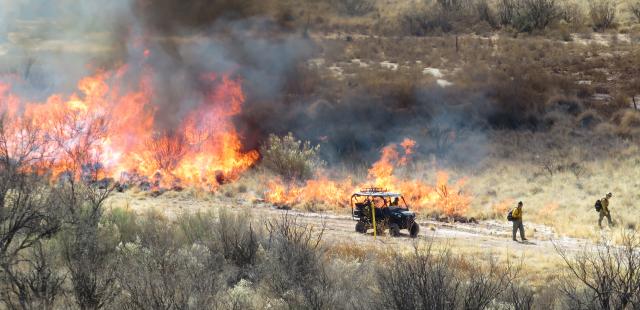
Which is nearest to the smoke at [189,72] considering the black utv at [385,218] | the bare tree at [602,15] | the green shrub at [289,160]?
the green shrub at [289,160]

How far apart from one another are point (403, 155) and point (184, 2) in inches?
623

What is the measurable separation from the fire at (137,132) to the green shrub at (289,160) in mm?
1553

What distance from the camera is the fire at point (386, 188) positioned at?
29.9 metres

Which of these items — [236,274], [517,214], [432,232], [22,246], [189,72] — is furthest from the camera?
[189,72]

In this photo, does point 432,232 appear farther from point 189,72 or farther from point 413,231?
point 189,72

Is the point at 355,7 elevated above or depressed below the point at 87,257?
above

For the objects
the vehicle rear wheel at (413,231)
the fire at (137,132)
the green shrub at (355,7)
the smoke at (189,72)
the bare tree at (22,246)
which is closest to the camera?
the bare tree at (22,246)

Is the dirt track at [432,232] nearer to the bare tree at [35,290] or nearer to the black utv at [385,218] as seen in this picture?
the black utv at [385,218]

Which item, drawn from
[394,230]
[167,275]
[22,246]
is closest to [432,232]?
[394,230]

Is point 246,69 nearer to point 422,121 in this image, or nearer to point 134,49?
point 134,49

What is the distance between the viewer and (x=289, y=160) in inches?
1364

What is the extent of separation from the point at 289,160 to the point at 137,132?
914 cm

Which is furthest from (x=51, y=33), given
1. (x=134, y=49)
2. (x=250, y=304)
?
(x=250, y=304)

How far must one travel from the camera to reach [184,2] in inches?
1564
